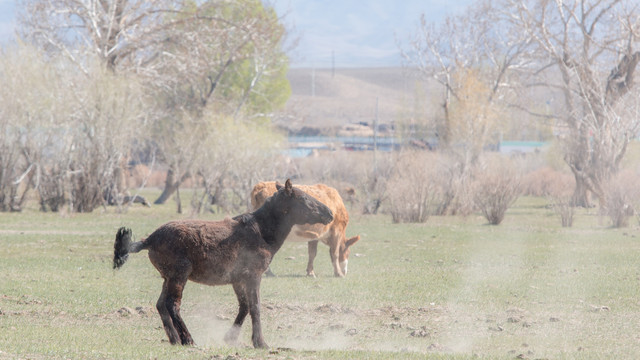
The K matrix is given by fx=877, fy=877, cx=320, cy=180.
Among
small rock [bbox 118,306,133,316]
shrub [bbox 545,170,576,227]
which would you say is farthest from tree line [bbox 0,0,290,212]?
small rock [bbox 118,306,133,316]

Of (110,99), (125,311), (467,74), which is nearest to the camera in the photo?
(125,311)

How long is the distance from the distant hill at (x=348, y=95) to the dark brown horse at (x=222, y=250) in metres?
96.6

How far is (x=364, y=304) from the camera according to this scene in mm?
12953

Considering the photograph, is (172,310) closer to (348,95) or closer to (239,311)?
(239,311)

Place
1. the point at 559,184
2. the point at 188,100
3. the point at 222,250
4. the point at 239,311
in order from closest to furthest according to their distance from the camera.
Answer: the point at 222,250 → the point at 239,311 → the point at 559,184 → the point at 188,100

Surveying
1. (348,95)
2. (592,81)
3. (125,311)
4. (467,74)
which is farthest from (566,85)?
(348,95)

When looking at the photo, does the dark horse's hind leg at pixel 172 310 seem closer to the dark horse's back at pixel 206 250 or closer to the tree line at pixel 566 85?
the dark horse's back at pixel 206 250

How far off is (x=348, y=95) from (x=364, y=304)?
15528 cm

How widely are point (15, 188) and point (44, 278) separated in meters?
19.1

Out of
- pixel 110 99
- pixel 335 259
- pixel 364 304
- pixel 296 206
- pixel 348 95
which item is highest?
pixel 348 95

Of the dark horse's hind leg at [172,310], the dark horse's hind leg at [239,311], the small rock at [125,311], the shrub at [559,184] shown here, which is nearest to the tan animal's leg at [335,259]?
the small rock at [125,311]

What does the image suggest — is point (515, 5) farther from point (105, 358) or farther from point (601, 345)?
point (105, 358)

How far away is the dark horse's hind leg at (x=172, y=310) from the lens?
342 inches

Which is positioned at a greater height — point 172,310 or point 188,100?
point 188,100
